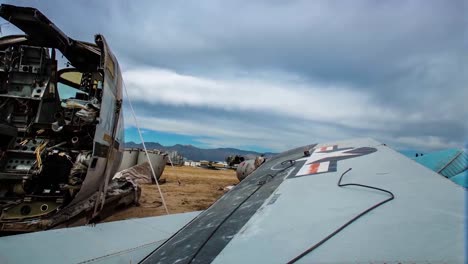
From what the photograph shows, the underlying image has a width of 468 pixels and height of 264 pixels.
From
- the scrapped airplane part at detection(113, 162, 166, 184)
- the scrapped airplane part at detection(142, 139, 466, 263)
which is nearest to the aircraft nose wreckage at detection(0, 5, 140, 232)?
the scrapped airplane part at detection(142, 139, 466, 263)

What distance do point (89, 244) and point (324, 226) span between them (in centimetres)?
208

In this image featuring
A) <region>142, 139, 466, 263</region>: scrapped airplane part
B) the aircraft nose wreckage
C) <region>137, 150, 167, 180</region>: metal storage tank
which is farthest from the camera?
<region>137, 150, 167, 180</region>: metal storage tank

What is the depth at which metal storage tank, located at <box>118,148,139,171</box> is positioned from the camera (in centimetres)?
1064

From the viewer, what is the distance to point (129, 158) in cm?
1102

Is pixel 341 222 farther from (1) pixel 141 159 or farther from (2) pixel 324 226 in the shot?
(1) pixel 141 159

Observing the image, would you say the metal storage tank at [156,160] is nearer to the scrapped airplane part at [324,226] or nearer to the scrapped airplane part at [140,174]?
the scrapped airplane part at [140,174]

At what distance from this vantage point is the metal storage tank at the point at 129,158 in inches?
419

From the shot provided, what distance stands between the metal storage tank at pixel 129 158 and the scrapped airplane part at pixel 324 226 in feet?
26.9

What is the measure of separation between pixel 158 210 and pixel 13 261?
4.67m

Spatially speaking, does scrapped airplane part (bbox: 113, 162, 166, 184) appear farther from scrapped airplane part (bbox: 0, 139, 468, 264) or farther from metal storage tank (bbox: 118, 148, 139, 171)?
scrapped airplane part (bbox: 0, 139, 468, 264)

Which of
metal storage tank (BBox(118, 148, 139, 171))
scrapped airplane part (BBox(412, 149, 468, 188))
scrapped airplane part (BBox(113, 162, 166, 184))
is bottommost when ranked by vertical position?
scrapped airplane part (BBox(113, 162, 166, 184))

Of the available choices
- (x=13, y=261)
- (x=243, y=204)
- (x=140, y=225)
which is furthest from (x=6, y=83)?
(x=243, y=204)

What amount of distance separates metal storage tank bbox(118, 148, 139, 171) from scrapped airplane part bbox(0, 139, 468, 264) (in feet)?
26.9

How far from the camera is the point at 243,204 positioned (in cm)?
217
